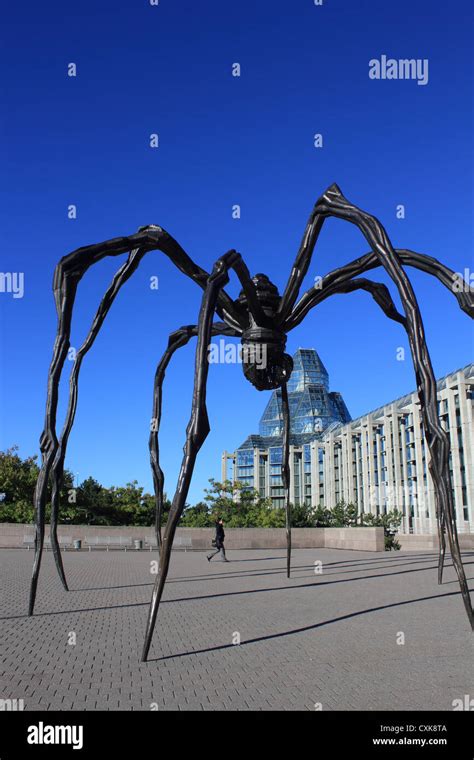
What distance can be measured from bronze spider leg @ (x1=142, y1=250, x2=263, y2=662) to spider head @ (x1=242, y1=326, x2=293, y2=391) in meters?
1.49

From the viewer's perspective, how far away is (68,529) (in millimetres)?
27141

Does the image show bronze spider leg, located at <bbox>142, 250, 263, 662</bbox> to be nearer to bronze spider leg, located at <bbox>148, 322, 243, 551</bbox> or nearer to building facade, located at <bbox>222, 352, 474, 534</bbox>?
bronze spider leg, located at <bbox>148, 322, 243, 551</bbox>

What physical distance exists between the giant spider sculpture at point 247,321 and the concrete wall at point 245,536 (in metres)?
18.8

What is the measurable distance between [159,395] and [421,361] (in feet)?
16.4

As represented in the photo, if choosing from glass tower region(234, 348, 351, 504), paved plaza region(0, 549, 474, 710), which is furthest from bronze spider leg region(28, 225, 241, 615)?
glass tower region(234, 348, 351, 504)

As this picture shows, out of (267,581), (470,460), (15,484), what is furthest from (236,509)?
(267,581)

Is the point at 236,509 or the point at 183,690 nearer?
the point at 183,690

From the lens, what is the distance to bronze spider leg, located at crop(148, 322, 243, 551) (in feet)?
28.4

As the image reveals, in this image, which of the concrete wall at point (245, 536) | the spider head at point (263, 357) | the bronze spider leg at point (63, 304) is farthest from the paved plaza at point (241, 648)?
the concrete wall at point (245, 536)

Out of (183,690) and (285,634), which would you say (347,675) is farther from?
(285,634)

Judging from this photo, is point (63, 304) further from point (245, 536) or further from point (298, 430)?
point (298, 430)

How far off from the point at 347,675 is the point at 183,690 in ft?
4.56

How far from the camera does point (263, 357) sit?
778 centimetres

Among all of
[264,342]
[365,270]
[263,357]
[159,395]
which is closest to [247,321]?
[264,342]
